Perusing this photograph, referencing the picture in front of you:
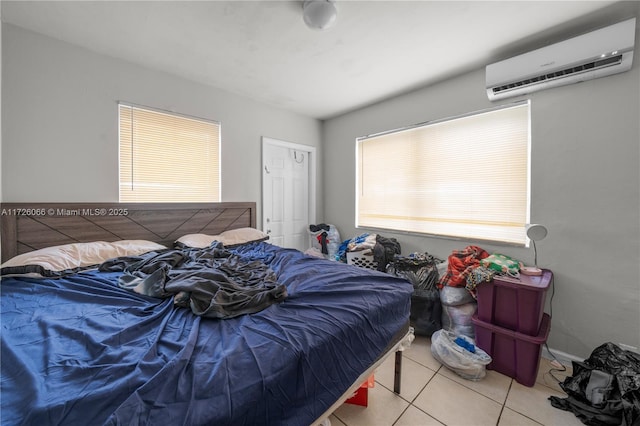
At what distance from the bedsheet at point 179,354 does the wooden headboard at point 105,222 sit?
0.66 m

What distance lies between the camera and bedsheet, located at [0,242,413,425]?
0.64m

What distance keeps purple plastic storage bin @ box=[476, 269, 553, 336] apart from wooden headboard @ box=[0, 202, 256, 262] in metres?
2.73

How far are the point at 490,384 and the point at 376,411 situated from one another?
0.91 metres

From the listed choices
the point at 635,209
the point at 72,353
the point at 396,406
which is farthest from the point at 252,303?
the point at 635,209

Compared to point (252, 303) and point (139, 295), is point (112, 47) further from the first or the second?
point (252, 303)

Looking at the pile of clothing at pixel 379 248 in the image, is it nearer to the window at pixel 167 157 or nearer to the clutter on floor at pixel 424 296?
the clutter on floor at pixel 424 296

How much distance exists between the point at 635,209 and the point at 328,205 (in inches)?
125

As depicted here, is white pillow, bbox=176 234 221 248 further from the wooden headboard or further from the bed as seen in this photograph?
the bed

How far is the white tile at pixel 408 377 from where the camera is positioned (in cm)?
168

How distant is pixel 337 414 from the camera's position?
4.84 ft

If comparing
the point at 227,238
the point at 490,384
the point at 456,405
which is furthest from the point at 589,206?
the point at 227,238

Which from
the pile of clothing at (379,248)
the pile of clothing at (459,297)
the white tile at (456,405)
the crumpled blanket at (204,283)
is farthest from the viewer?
the pile of clothing at (379,248)

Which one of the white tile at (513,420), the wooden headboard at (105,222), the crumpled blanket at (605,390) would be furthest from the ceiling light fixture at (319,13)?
the crumpled blanket at (605,390)

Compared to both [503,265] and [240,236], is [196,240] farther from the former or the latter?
[503,265]
